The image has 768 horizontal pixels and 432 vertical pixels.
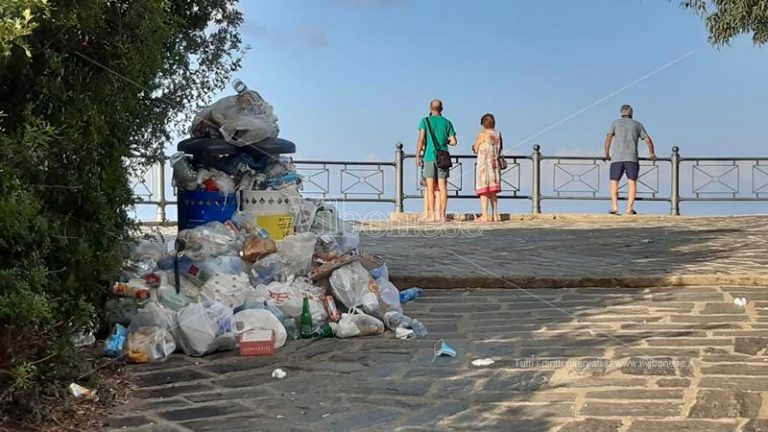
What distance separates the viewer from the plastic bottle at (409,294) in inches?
266

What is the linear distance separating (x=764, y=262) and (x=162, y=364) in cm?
579

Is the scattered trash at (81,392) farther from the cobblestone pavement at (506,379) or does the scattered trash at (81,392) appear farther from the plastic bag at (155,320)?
the plastic bag at (155,320)

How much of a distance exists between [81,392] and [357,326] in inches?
80.2

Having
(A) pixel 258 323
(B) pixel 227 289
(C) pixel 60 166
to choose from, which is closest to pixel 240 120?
(B) pixel 227 289

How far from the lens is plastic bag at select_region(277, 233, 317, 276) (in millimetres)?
6340

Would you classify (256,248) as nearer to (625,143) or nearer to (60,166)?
(60,166)

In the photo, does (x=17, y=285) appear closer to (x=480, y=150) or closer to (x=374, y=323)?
(x=374, y=323)

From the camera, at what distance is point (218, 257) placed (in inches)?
242

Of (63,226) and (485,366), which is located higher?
(63,226)

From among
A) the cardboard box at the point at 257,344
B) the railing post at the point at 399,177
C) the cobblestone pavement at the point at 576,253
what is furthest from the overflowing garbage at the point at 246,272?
the railing post at the point at 399,177

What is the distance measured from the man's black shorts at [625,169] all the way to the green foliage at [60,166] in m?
11.1

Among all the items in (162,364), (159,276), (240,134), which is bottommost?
(162,364)

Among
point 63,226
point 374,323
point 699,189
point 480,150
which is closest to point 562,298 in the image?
point 374,323

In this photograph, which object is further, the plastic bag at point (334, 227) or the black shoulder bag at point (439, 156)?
the black shoulder bag at point (439, 156)
